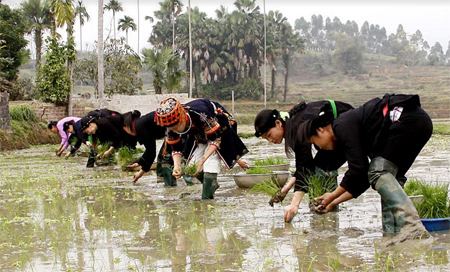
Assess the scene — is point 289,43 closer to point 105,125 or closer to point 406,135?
point 105,125

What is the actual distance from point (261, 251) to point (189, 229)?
1.26 metres

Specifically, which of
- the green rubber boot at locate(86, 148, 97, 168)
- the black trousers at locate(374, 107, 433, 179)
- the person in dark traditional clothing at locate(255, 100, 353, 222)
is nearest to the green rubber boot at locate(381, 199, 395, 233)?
the black trousers at locate(374, 107, 433, 179)

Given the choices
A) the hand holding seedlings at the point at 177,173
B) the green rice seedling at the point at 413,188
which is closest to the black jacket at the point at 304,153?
the green rice seedling at the point at 413,188

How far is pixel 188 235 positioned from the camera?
229 inches

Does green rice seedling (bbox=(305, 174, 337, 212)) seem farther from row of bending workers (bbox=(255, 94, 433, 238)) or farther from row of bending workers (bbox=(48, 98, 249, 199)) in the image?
row of bending workers (bbox=(48, 98, 249, 199))

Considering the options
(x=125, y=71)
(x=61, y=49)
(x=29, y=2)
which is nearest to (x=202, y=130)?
(x=61, y=49)

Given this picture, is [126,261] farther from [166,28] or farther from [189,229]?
[166,28]

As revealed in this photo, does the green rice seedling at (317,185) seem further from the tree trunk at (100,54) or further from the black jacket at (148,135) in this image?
the tree trunk at (100,54)

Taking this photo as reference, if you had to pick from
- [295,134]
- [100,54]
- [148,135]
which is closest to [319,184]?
[295,134]

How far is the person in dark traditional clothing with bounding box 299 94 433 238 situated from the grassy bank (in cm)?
1886

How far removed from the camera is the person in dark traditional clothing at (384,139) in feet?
16.1

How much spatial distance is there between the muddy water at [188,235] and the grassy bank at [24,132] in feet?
44.2

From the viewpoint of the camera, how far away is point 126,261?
4.87 metres

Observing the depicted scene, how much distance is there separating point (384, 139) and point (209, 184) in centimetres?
327
